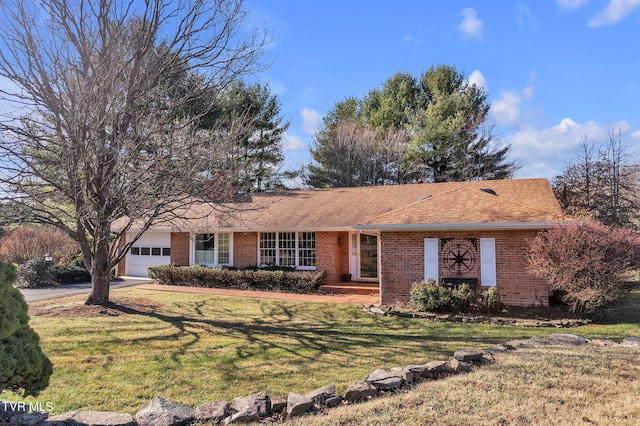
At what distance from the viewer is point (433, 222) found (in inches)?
443

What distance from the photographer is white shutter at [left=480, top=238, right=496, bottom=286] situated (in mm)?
11156

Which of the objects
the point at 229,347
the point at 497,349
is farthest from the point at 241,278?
the point at 497,349

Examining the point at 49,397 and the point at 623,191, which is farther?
the point at 623,191

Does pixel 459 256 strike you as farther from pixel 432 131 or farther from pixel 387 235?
pixel 432 131

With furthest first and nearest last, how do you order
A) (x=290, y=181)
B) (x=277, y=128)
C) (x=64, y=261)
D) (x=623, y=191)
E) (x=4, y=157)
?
(x=290, y=181) → (x=277, y=128) → (x=623, y=191) → (x=64, y=261) → (x=4, y=157)

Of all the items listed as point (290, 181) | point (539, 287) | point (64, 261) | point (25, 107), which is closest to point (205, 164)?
point (25, 107)

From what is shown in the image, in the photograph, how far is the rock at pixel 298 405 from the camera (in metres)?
4.23

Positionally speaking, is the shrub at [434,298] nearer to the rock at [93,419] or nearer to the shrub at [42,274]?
the rock at [93,419]

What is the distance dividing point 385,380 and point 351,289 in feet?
31.4

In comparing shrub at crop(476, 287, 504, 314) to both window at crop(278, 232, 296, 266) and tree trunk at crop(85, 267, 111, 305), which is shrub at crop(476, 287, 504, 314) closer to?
window at crop(278, 232, 296, 266)

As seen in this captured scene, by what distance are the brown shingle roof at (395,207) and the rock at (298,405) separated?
6913 millimetres

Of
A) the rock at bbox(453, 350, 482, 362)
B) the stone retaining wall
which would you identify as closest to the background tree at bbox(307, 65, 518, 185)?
the rock at bbox(453, 350, 482, 362)

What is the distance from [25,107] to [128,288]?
852 centimetres

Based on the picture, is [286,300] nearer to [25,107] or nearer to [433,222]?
[433,222]
